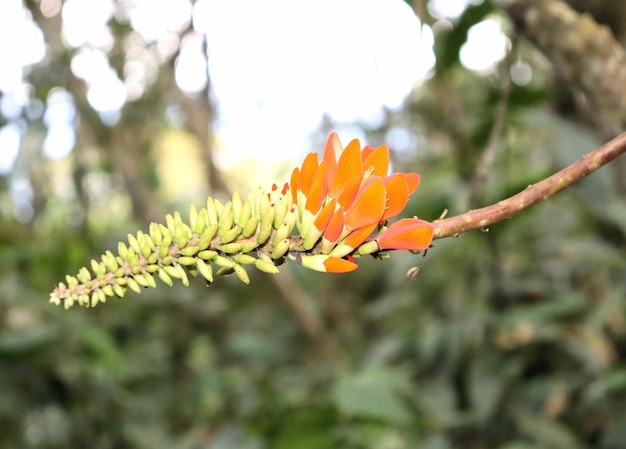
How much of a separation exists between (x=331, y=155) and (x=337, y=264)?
0.10 m

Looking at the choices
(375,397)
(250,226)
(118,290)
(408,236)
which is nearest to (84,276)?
(118,290)

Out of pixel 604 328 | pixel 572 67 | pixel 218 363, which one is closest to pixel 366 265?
pixel 218 363

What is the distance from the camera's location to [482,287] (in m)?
2.00

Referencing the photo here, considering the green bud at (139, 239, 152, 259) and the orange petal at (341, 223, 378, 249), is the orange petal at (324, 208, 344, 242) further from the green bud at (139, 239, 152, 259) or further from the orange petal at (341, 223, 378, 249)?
the green bud at (139, 239, 152, 259)

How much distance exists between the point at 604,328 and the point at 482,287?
352 millimetres

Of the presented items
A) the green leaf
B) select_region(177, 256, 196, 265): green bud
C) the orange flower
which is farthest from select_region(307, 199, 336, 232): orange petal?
the green leaf

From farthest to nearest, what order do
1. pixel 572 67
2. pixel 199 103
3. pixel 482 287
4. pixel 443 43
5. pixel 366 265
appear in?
pixel 366 265 → pixel 199 103 → pixel 482 287 → pixel 443 43 → pixel 572 67

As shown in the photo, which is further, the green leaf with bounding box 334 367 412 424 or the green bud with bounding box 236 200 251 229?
the green leaf with bounding box 334 367 412 424

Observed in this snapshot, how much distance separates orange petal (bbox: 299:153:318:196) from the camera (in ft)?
1.79


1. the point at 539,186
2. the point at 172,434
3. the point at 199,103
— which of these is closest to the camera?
the point at 539,186

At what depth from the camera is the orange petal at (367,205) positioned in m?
0.51

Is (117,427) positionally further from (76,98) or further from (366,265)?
(366,265)

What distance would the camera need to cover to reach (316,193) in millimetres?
543

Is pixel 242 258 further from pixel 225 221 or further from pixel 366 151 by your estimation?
pixel 366 151
